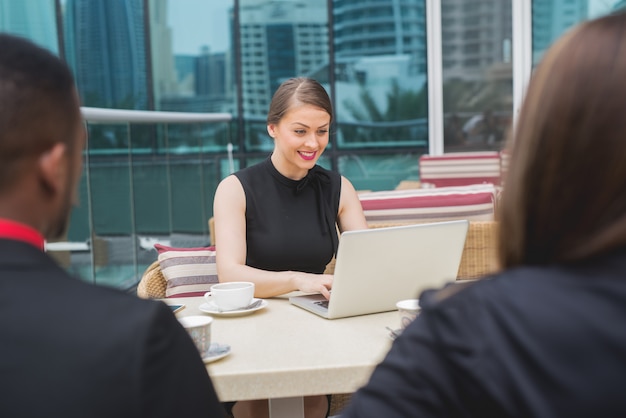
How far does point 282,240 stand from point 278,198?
15 cm

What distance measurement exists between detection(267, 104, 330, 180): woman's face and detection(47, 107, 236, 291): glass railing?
734mm

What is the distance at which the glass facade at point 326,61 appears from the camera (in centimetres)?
659

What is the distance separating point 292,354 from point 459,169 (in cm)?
416

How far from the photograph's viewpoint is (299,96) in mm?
2156

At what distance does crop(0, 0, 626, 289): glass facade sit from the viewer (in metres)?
6.59

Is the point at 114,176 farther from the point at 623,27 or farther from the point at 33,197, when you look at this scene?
the point at 623,27

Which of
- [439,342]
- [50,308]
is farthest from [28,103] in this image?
[439,342]

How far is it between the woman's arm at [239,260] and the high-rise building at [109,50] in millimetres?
5152

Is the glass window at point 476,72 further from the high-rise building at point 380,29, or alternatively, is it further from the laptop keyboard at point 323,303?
the laptop keyboard at point 323,303

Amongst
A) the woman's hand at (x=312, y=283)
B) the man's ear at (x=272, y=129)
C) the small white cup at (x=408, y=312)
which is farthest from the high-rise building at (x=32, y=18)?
the small white cup at (x=408, y=312)

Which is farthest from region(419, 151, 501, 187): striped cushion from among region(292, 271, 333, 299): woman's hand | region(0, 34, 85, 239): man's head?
region(0, 34, 85, 239): man's head

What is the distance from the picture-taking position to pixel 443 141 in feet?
22.0

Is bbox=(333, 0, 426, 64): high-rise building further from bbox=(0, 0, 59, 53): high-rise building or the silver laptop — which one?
the silver laptop

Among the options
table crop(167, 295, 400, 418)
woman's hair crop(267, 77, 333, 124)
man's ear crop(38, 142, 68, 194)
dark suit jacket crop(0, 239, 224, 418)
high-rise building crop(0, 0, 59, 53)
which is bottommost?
table crop(167, 295, 400, 418)
